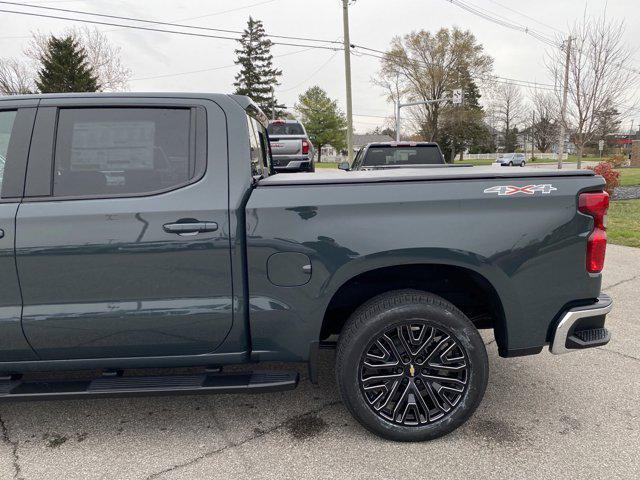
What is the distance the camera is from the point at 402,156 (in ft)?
25.6

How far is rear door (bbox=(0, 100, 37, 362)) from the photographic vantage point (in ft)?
7.17

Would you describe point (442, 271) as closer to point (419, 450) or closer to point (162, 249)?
point (419, 450)

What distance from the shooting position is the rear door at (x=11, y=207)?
219 centimetres

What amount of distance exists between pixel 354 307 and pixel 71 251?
67.0 inches

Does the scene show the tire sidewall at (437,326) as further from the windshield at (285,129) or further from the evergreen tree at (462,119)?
the evergreen tree at (462,119)

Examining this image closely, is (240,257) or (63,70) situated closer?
(240,257)

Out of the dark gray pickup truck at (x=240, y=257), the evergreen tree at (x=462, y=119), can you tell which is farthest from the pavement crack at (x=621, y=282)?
the evergreen tree at (x=462, y=119)

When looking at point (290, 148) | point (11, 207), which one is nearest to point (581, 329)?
point (11, 207)

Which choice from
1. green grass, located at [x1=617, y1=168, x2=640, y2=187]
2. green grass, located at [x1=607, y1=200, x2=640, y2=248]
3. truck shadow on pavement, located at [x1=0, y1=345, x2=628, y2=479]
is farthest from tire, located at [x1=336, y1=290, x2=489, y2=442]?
green grass, located at [x1=617, y1=168, x2=640, y2=187]

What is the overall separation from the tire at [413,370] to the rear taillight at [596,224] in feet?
2.54

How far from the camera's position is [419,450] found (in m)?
2.40

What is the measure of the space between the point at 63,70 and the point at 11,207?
35.3m

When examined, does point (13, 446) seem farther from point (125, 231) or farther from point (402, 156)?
point (402, 156)

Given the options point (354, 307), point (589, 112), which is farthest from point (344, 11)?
point (354, 307)
